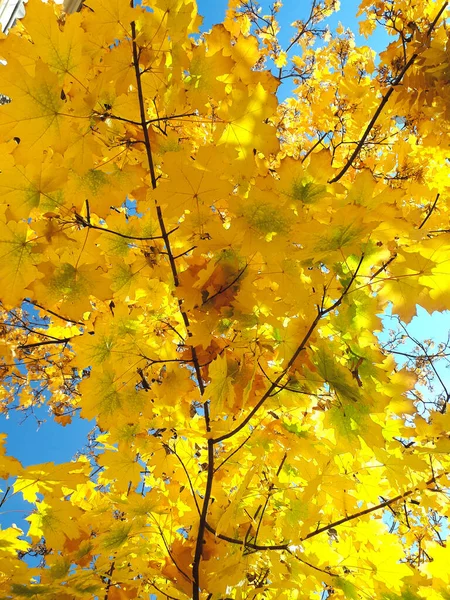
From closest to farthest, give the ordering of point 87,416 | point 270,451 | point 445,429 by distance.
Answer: point 87,416
point 445,429
point 270,451

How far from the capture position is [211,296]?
1059 mm

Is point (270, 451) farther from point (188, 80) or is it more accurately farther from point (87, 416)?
point (188, 80)

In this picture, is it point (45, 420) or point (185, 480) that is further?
point (45, 420)

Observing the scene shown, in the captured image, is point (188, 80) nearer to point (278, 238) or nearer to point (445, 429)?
point (278, 238)

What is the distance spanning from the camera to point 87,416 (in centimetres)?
125

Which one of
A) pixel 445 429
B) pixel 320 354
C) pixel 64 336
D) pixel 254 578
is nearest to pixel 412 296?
pixel 320 354

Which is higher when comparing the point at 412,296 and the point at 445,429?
the point at 412,296

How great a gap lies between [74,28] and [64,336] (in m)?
1.59

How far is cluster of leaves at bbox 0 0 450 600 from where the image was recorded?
974 millimetres

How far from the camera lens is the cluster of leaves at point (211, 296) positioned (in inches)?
38.3

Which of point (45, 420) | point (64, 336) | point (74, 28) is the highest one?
point (45, 420)

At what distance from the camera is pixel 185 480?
155 centimetres

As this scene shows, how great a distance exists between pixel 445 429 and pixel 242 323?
83 cm

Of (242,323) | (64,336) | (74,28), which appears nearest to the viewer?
(74,28)
